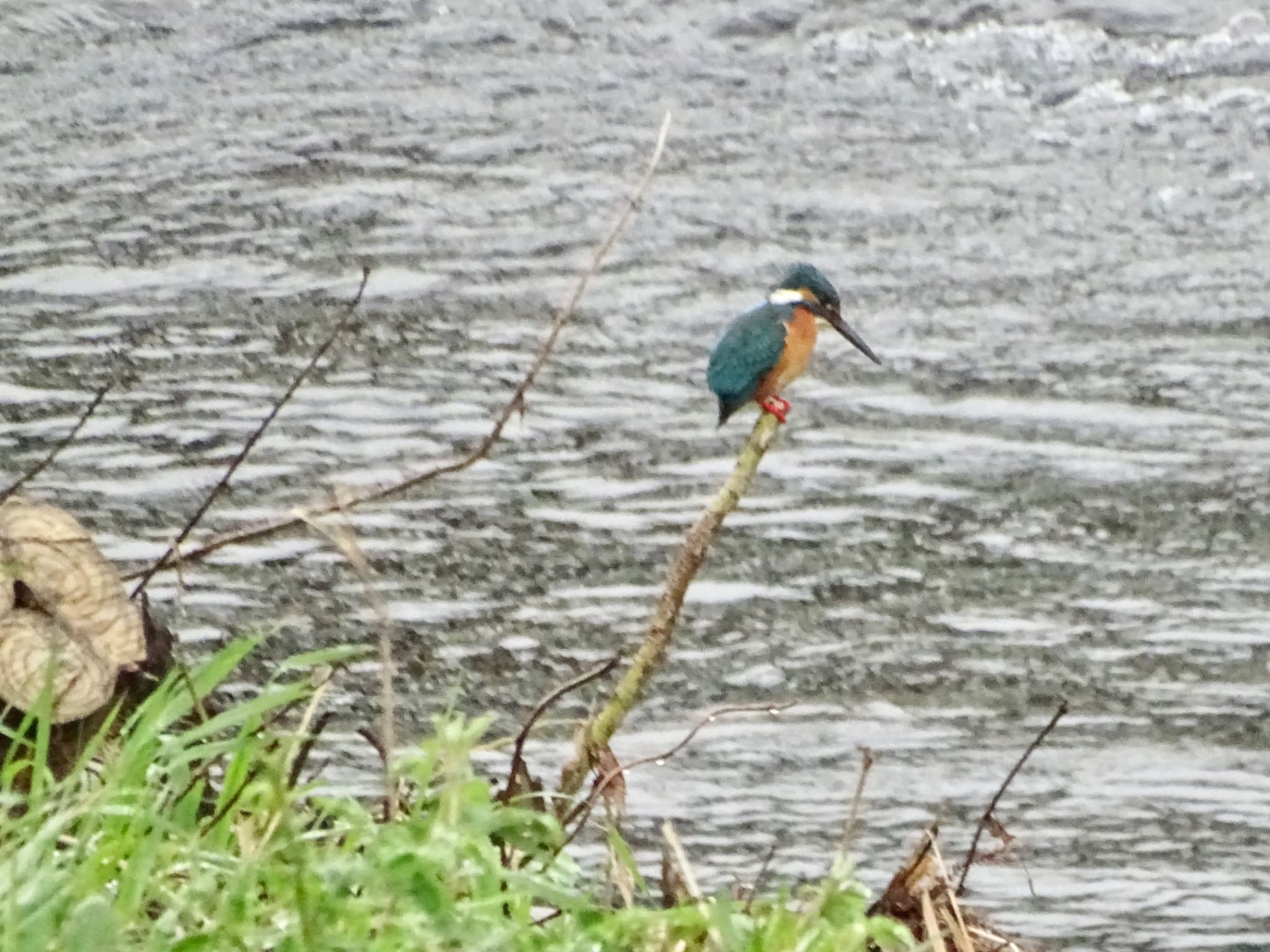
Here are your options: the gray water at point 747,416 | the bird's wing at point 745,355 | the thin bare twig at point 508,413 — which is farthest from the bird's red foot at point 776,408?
the gray water at point 747,416

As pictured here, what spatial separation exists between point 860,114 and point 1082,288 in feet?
3.90

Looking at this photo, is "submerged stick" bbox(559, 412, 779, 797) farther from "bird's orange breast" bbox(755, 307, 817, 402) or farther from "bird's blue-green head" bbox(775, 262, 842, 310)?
"bird's blue-green head" bbox(775, 262, 842, 310)

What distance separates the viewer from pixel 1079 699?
150 inches

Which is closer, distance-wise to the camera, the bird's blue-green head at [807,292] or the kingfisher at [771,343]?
the kingfisher at [771,343]

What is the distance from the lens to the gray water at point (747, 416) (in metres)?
3.64

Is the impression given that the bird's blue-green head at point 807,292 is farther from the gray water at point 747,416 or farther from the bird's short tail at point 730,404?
the gray water at point 747,416

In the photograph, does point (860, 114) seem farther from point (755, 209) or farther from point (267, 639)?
point (267, 639)

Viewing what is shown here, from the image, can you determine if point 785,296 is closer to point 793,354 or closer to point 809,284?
point 809,284

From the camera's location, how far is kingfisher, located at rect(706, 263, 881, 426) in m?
3.29

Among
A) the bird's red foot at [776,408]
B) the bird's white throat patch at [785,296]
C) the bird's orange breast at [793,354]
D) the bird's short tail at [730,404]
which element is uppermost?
the bird's red foot at [776,408]

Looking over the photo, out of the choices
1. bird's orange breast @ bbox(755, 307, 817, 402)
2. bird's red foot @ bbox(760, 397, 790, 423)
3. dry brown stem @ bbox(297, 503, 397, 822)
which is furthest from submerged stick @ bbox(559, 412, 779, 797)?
bird's orange breast @ bbox(755, 307, 817, 402)

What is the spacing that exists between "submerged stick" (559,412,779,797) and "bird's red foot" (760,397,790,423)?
5 cm

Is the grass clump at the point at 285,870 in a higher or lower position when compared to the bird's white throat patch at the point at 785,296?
lower

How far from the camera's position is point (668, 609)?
7.94 feet
